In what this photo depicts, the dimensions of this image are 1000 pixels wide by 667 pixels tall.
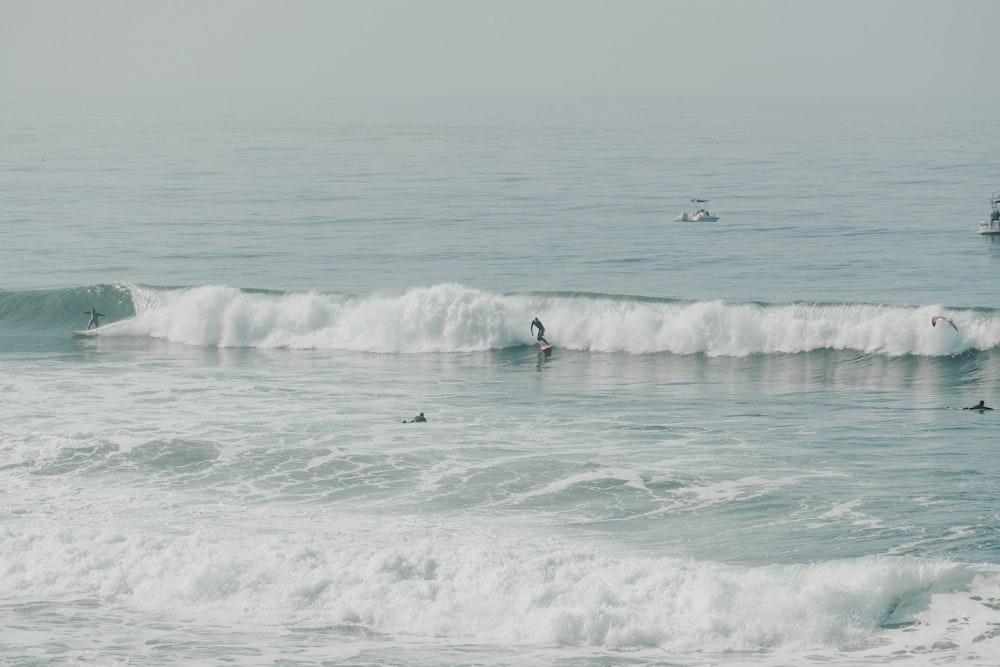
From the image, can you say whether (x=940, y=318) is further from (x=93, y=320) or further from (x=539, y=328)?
(x=93, y=320)

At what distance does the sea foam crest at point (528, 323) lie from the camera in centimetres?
4216

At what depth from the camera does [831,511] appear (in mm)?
25672

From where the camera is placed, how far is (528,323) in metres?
46.6

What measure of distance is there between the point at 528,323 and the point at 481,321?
159 cm

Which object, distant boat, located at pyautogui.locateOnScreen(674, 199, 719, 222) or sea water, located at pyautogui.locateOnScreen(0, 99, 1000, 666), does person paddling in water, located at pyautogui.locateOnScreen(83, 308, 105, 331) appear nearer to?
sea water, located at pyautogui.locateOnScreen(0, 99, 1000, 666)

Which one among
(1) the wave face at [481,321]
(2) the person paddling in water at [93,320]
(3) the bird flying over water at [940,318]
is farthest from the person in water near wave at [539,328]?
(2) the person paddling in water at [93,320]

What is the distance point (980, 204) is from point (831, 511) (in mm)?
56327

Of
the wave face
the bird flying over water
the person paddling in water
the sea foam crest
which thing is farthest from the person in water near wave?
the person paddling in water

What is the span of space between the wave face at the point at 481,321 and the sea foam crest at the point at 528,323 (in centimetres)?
4

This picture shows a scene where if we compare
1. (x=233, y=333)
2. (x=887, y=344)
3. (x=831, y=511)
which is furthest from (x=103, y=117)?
(x=831, y=511)

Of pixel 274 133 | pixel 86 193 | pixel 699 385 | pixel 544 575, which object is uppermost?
pixel 274 133

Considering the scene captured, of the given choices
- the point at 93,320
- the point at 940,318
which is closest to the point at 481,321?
the point at 93,320

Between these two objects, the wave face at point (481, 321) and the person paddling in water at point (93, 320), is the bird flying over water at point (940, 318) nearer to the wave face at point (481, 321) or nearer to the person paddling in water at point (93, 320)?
the wave face at point (481, 321)

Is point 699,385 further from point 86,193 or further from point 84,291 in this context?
point 86,193
